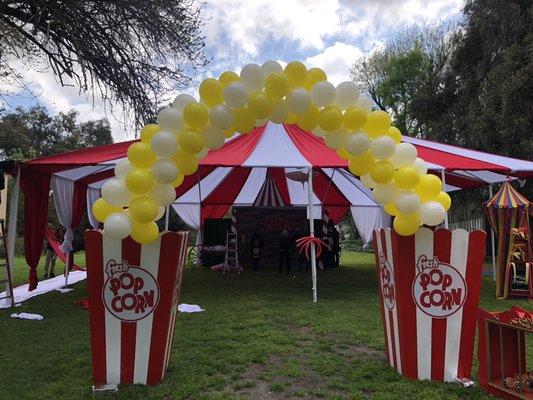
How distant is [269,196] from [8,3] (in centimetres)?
754

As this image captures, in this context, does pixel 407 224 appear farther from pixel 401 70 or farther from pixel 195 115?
pixel 401 70

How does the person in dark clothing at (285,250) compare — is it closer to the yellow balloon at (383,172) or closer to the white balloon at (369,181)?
the white balloon at (369,181)

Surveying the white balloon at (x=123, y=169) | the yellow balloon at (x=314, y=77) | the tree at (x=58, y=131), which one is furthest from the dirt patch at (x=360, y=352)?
the tree at (x=58, y=131)

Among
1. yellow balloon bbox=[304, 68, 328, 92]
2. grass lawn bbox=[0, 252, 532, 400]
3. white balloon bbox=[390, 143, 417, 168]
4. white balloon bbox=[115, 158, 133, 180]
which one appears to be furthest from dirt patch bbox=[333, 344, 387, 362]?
white balloon bbox=[115, 158, 133, 180]

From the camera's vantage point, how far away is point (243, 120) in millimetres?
3447

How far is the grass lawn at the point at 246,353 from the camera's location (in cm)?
326

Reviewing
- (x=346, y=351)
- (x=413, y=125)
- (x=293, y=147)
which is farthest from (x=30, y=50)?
(x=413, y=125)

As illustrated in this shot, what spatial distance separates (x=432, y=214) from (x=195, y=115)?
1.77m

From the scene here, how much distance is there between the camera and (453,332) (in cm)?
337

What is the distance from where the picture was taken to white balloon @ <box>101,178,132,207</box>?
3.28 m

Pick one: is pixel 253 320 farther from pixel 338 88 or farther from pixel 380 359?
pixel 338 88

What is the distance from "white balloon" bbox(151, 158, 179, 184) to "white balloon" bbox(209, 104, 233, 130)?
1.41ft

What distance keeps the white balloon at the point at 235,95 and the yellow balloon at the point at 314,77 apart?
0.49 metres

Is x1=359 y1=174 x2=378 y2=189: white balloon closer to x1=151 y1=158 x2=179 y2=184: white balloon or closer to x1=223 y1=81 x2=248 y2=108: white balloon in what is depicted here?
x1=223 y1=81 x2=248 y2=108: white balloon
